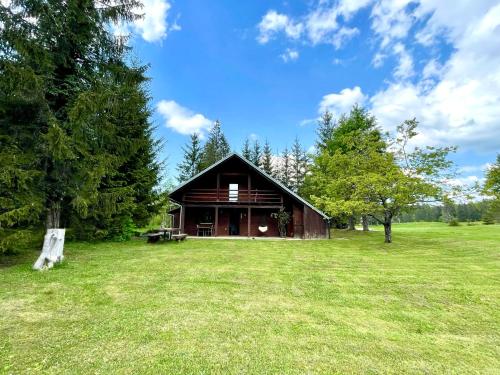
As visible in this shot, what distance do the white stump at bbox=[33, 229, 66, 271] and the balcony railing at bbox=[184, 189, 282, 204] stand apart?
11049 mm

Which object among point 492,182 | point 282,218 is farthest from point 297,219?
point 492,182

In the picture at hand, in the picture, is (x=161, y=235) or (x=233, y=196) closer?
(x=161, y=235)

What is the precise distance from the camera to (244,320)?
13.9 ft

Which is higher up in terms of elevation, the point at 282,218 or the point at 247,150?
the point at 247,150

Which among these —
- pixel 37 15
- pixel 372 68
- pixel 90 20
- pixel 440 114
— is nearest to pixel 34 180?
pixel 37 15

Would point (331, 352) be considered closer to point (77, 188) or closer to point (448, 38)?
point (77, 188)

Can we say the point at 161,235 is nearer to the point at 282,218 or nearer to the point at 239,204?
the point at 239,204

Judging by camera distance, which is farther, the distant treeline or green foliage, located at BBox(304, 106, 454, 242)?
the distant treeline

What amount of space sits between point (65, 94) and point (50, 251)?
461 centimetres

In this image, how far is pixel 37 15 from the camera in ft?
26.2

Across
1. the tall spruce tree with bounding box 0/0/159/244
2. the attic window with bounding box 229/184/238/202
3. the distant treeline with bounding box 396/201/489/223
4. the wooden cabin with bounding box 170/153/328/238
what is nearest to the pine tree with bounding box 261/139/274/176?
the wooden cabin with bounding box 170/153/328/238

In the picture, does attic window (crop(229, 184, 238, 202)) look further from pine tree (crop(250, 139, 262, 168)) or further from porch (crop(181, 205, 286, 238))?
pine tree (crop(250, 139, 262, 168))

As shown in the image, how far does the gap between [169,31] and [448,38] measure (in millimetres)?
15668

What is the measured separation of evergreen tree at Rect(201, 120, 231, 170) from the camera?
122ft
